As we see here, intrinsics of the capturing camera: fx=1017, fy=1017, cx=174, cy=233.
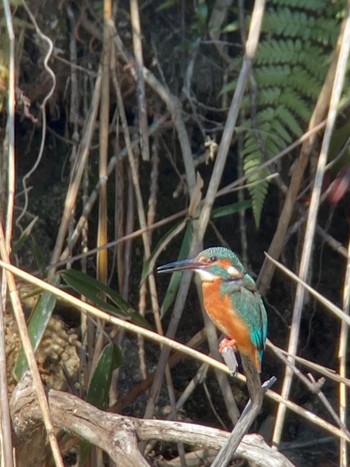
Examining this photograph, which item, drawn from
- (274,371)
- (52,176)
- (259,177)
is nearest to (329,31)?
(259,177)

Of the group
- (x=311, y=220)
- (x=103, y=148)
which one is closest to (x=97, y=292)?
(x=103, y=148)

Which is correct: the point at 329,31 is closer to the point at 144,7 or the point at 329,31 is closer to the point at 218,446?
the point at 144,7

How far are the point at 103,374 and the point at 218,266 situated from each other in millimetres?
615

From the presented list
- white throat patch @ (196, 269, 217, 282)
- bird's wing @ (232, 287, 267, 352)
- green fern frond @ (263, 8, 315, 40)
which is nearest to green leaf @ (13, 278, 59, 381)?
white throat patch @ (196, 269, 217, 282)

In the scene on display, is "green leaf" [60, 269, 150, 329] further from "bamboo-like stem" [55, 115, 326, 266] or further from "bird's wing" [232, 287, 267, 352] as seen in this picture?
"bird's wing" [232, 287, 267, 352]

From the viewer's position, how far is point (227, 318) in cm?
228

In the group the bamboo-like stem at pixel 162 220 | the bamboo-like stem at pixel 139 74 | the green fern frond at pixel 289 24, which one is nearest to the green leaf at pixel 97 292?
the bamboo-like stem at pixel 162 220

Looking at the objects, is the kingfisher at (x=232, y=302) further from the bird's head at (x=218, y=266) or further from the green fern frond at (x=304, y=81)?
the green fern frond at (x=304, y=81)

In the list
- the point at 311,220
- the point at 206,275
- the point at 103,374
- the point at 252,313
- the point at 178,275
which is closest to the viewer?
the point at 252,313

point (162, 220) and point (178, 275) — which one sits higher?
point (162, 220)

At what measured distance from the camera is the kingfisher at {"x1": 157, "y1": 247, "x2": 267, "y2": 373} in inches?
88.4

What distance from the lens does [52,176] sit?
3354 millimetres

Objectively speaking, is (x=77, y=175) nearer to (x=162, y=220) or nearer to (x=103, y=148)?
(x=103, y=148)

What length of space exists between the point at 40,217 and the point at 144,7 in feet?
2.49
